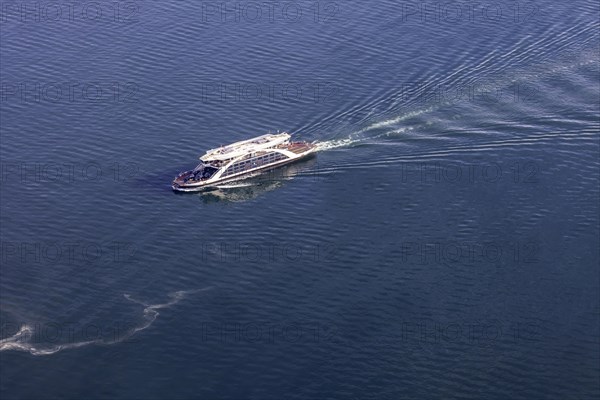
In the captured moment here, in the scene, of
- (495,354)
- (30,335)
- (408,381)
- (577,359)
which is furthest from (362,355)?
(30,335)

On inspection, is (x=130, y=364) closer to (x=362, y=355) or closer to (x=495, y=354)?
(x=362, y=355)

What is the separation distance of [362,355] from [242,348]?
18770mm

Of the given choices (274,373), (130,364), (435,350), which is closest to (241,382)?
(274,373)

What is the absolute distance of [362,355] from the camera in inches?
7623

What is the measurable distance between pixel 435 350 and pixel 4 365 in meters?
67.1

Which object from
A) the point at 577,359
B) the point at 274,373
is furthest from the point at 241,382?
the point at 577,359

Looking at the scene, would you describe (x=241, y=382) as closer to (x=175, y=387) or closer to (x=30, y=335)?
(x=175, y=387)

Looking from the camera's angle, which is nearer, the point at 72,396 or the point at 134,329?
the point at 72,396

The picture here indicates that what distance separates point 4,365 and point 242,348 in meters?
36.9

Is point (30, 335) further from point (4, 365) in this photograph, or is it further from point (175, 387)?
point (175, 387)

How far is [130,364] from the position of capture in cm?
19188

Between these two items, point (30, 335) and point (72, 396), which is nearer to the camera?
point (72, 396)

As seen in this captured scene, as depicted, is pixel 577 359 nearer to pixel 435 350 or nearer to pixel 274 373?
pixel 435 350

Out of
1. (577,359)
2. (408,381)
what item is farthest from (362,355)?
(577,359)
